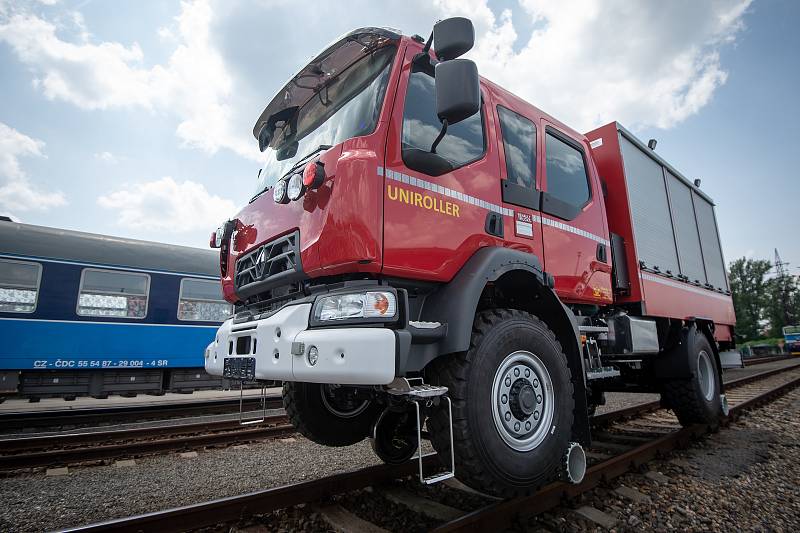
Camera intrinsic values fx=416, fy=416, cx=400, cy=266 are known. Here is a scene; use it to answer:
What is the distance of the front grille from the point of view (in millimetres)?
2586

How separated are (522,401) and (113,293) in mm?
8969

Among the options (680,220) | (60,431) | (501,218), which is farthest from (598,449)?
(60,431)

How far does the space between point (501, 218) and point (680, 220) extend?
4540mm

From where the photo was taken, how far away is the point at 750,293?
6994 cm

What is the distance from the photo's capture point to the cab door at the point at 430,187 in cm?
243

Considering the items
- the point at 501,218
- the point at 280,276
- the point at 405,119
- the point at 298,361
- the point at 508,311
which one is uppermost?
the point at 405,119

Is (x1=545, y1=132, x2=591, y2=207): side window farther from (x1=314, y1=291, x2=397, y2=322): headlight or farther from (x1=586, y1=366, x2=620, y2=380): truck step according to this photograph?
(x1=314, y1=291, x2=397, y2=322): headlight

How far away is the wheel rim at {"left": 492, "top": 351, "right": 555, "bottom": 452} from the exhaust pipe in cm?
27

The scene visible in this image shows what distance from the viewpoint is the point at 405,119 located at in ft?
8.79

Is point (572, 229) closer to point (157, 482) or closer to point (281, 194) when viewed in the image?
point (281, 194)

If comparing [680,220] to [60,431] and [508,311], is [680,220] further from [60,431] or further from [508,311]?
[60,431]

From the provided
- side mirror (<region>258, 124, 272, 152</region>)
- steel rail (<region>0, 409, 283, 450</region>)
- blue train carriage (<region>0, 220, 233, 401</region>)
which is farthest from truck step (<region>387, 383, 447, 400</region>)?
blue train carriage (<region>0, 220, 233, 401</region>)

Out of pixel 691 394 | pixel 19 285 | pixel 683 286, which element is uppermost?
pixel 19 285

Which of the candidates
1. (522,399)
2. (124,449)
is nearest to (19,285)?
(124,449)
